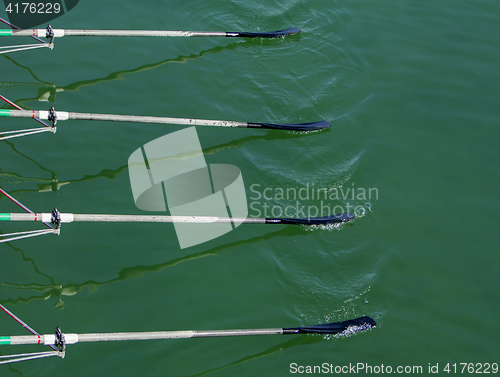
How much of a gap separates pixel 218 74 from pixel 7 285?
6338 millimetres

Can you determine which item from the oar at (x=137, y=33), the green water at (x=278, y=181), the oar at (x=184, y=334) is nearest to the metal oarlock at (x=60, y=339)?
the oar at (x=184, y=334)

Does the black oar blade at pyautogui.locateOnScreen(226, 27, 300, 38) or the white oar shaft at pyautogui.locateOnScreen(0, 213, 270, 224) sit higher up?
the black oar blade at pyautogui.locateOnScreen(226, 27, 300, 38)

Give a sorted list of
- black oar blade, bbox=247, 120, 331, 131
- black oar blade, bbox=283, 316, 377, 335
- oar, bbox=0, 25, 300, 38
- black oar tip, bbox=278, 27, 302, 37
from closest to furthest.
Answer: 1. black oar blade, bbox=283, 316, 377, 335
2. black oar blade, bbox=247, 120, 331, 131
3. oar, bbox=0, 25, 300, 38
4. black oar tip, bbox=278, 27, 302, 37

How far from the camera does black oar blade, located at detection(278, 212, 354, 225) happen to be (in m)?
8.44

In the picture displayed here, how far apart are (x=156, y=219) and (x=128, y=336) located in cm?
194

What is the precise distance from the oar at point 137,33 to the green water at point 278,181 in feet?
0.96

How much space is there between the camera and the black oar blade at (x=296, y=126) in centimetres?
977

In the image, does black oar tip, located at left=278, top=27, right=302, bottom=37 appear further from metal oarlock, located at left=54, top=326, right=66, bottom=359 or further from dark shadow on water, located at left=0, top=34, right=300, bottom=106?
metal oarlock, located at left=54, top=326, right=66, bottom=359

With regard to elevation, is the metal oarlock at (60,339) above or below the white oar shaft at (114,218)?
below

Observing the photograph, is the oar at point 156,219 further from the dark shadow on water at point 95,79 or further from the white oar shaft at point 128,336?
the dark shadow on water at point 95,79

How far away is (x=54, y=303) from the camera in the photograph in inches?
283

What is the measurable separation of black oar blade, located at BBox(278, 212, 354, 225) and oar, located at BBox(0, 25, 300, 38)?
5.45 meters

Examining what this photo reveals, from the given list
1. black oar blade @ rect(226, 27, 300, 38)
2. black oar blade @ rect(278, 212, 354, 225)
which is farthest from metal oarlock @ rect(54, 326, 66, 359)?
black oar blade @ rect(226, 27, 300, 38)

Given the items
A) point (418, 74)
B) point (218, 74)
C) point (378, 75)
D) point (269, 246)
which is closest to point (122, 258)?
point (269, 246)
